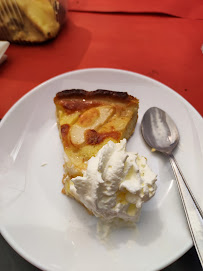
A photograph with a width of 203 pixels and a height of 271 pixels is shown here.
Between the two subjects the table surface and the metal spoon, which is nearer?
the metal spoon

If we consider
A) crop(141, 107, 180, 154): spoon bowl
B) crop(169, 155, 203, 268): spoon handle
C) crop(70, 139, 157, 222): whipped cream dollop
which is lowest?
crop(169, 155, 203, 268): spoon handle

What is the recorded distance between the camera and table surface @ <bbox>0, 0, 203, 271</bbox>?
60.4 inches

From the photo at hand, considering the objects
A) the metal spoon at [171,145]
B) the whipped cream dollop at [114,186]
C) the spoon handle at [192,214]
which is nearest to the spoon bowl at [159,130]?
the metal spoon at [171,145]

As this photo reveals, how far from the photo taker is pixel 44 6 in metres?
1.53

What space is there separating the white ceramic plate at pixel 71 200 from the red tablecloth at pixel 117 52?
222 millimetres

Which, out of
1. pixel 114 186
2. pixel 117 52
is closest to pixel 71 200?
pixel 114 186

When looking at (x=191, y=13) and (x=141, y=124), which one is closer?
(x=141, y=124)

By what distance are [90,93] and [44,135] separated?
11.8 inches

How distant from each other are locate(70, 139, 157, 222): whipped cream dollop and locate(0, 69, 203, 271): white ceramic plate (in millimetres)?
102

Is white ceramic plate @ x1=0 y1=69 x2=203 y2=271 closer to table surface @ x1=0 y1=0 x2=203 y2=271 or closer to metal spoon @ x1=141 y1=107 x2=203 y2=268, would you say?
metal spoon @ x1=141 y1=107 x2=203 y2=268

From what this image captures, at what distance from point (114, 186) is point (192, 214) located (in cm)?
31

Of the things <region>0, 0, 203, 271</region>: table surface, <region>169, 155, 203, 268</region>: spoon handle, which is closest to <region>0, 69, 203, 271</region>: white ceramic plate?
<region>169, 155, 203, 268</region>: spoon handle

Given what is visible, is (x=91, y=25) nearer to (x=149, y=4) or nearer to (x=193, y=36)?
(x=149, y=4)

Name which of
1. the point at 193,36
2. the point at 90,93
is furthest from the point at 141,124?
the point at 193,36
